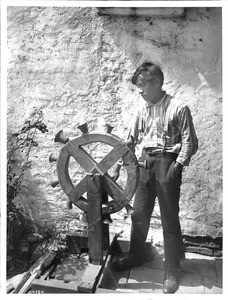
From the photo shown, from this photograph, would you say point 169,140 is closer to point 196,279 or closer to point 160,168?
point 160,168

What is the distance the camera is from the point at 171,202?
320cm

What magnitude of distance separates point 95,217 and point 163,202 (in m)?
0.67

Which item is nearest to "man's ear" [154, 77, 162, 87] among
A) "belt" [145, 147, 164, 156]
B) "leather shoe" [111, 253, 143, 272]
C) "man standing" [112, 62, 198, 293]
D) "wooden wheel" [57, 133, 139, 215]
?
"man standing" [112, 62, 198, 293]

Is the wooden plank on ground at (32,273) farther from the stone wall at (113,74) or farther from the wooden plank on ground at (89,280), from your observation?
the stone wall at (113,74)

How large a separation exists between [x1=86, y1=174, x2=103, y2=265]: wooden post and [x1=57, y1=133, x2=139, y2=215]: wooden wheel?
6 cm

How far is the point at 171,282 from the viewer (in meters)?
3.13

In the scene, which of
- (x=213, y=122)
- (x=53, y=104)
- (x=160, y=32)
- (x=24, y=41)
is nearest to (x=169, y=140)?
(x=213, y=122)

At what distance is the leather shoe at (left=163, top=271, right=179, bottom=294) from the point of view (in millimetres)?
3101

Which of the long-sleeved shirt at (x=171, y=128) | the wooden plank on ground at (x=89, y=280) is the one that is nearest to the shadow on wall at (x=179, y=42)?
the long-sleeved shirt at (x=171, y=128)

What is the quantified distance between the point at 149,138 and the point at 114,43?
1053 millimetres

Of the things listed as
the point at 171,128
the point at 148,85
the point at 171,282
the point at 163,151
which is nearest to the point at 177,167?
the point at 163,151

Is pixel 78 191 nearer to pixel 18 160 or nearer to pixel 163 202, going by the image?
pixel 163 202

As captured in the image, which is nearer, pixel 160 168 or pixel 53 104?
pixel 160 168

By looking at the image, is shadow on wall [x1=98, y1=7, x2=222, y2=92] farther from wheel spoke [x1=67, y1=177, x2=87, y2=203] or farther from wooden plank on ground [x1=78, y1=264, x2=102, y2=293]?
wooden plank on ground [x1=78, y1=264, x2=102, y2=293]
